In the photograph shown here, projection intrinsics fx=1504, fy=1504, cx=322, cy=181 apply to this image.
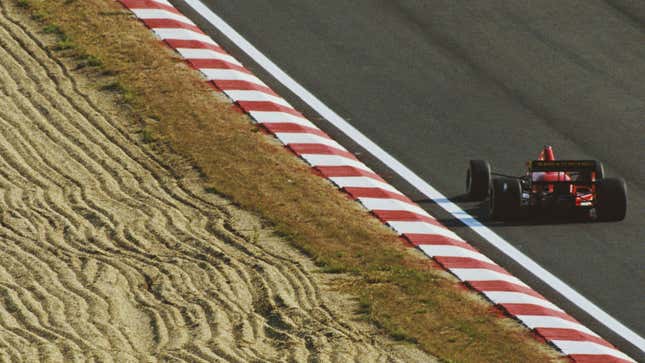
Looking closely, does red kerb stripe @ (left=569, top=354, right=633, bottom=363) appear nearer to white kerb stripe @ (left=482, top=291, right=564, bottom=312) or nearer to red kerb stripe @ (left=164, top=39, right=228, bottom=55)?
white kerb stripe @ (left=482, top=291, right=564, bottom=312)

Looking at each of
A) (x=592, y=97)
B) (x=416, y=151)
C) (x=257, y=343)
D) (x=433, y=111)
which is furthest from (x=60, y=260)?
(x=592, y=97)

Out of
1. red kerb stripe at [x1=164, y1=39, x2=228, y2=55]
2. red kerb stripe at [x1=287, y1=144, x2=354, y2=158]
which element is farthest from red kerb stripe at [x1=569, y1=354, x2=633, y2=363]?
red kerb stripe at [x1=164, y1=39, x2=228, y2=55]

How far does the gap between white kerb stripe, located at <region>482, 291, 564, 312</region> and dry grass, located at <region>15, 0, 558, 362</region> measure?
0.64 feet

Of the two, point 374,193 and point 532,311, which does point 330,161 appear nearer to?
point 374,193

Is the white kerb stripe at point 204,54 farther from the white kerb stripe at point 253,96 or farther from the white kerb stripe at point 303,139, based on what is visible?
the white kerb stripe at point 303,139

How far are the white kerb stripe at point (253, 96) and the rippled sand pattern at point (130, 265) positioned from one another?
6.07ft

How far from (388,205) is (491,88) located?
5.20 metres

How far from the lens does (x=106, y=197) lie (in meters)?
18.8

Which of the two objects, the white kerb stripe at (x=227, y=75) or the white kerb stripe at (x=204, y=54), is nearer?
the white kerb stripe at (x=227, y=75)

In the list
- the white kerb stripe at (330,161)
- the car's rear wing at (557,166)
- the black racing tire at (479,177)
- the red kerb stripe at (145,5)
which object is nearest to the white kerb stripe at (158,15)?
the red kerb stripe at (145,5)

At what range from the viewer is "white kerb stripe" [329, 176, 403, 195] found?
1988cm

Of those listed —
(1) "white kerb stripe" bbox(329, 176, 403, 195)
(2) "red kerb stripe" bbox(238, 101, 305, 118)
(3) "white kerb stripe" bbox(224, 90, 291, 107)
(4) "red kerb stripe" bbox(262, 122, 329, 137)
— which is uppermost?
(3) "white kerb stripe" bbox(224, 90, 291, 107)

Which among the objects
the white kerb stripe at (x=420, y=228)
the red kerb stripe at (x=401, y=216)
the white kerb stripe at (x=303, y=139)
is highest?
the white kerb stripe at (x=303, y=139)

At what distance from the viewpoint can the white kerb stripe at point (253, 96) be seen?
73.4 ft
